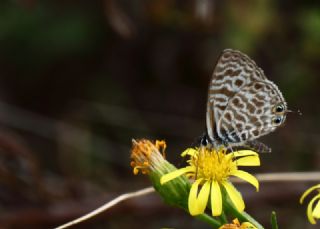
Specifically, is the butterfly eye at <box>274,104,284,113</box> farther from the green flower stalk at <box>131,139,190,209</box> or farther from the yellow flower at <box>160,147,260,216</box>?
the green flower stalk at <box>131,139,190,209</box>

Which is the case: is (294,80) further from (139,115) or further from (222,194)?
(222,194)

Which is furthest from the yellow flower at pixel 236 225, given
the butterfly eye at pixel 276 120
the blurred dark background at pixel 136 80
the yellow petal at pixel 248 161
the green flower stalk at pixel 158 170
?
the blurred dark background at pixel 136 80

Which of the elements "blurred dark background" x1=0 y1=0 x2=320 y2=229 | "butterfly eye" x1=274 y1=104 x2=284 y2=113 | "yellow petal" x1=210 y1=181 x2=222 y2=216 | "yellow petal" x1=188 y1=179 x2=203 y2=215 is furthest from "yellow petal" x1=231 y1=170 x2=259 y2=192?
"blurred dark background" x1=0 y1=0 x2=320 y2=229

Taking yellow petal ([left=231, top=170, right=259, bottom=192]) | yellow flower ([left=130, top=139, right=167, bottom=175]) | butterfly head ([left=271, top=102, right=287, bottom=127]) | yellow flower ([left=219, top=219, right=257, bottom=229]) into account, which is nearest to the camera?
yellow flower ([left=219, top=219, right=257, bottom=229])

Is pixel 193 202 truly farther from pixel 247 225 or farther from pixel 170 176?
pixel 247 225

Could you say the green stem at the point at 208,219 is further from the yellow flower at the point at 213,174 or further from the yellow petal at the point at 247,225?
the yellow petal at the point at 247,225

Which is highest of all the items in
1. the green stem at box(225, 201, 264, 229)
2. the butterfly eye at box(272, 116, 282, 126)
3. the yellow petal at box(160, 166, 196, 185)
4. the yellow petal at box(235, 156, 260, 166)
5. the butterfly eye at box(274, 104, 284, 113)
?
the butterfly eye at box(274, 104, 284, 113)
